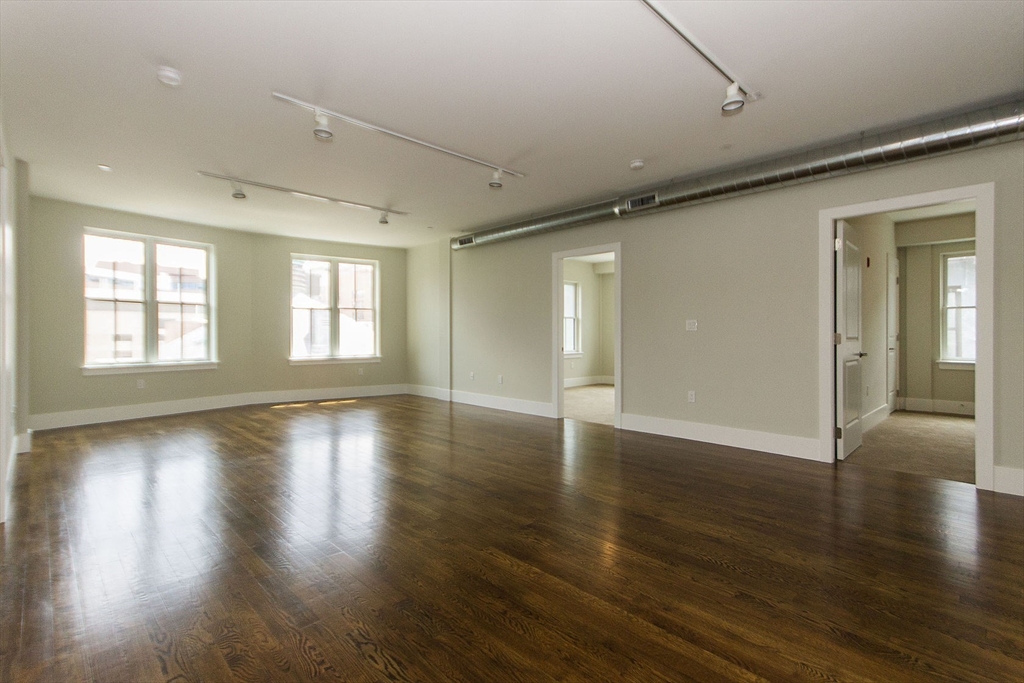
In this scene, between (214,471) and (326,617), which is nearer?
(326,617)

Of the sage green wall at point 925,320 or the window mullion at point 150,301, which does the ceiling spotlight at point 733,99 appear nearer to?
the sage green wall at point 925,320

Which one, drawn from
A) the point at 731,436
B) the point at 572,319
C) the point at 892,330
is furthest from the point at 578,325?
the point at 731,436

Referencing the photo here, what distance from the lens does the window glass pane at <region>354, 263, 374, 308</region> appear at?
9164mm

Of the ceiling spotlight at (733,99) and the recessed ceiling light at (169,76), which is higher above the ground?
the recessed ceiling light at (169,76)

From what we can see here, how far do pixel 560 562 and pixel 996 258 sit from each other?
389 cm

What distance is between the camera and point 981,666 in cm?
168

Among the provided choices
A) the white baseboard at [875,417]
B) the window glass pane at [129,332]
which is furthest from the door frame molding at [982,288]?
the window glass pane at [129,332]

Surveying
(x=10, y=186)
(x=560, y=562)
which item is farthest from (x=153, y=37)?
(x=560, y=562)

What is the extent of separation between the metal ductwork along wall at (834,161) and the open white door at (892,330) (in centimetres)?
363

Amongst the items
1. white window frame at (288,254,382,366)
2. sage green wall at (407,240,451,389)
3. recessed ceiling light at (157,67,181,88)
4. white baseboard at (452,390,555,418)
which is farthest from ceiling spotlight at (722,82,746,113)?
white window frame at (288,254,382,366)

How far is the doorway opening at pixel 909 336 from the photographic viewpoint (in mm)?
4625

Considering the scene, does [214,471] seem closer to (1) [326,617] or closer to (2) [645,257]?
(1) [326,617]

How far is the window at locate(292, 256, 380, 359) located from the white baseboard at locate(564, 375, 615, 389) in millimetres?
4278

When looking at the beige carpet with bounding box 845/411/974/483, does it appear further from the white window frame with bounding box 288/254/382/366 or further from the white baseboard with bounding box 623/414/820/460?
the white window frame with bounding box 288/254/382/366
